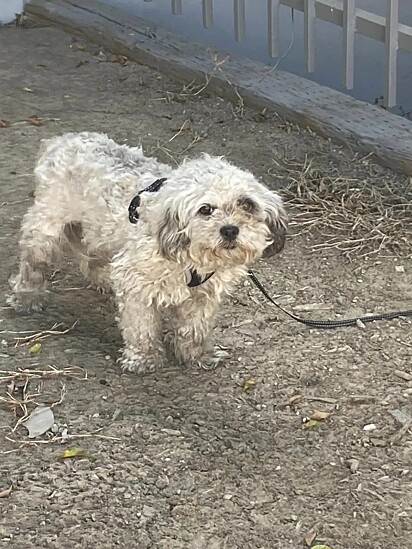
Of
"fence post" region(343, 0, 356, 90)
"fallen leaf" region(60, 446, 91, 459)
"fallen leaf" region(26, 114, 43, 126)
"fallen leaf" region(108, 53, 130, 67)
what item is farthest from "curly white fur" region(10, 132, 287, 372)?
"fallen leaf" region(108, 53, 130, 67)

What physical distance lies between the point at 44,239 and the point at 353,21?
3258 millimetres

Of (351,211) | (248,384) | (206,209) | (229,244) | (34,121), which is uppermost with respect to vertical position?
(206,209)

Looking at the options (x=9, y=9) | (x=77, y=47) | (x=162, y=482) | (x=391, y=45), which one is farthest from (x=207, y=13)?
(x=162, y=482)

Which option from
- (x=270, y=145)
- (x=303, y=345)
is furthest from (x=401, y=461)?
(x=270, y=145)

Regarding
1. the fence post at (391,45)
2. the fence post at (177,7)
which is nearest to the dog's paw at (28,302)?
the fence post at (391,45)

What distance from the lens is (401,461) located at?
3908 mm

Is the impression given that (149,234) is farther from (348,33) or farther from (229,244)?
(348,33)

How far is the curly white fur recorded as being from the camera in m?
3.88

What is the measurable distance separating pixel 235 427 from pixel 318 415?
34 cm

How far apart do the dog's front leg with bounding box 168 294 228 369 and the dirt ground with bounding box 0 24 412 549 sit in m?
0.07

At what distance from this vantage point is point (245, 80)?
7.71 meters

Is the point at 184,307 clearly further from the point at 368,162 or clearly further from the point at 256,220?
the point at 368,162

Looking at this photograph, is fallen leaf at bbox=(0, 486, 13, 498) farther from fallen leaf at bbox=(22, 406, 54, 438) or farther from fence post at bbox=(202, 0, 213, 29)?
fence post at bbox=(202, 0, 213, 29)

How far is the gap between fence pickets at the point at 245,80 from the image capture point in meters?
6.62
